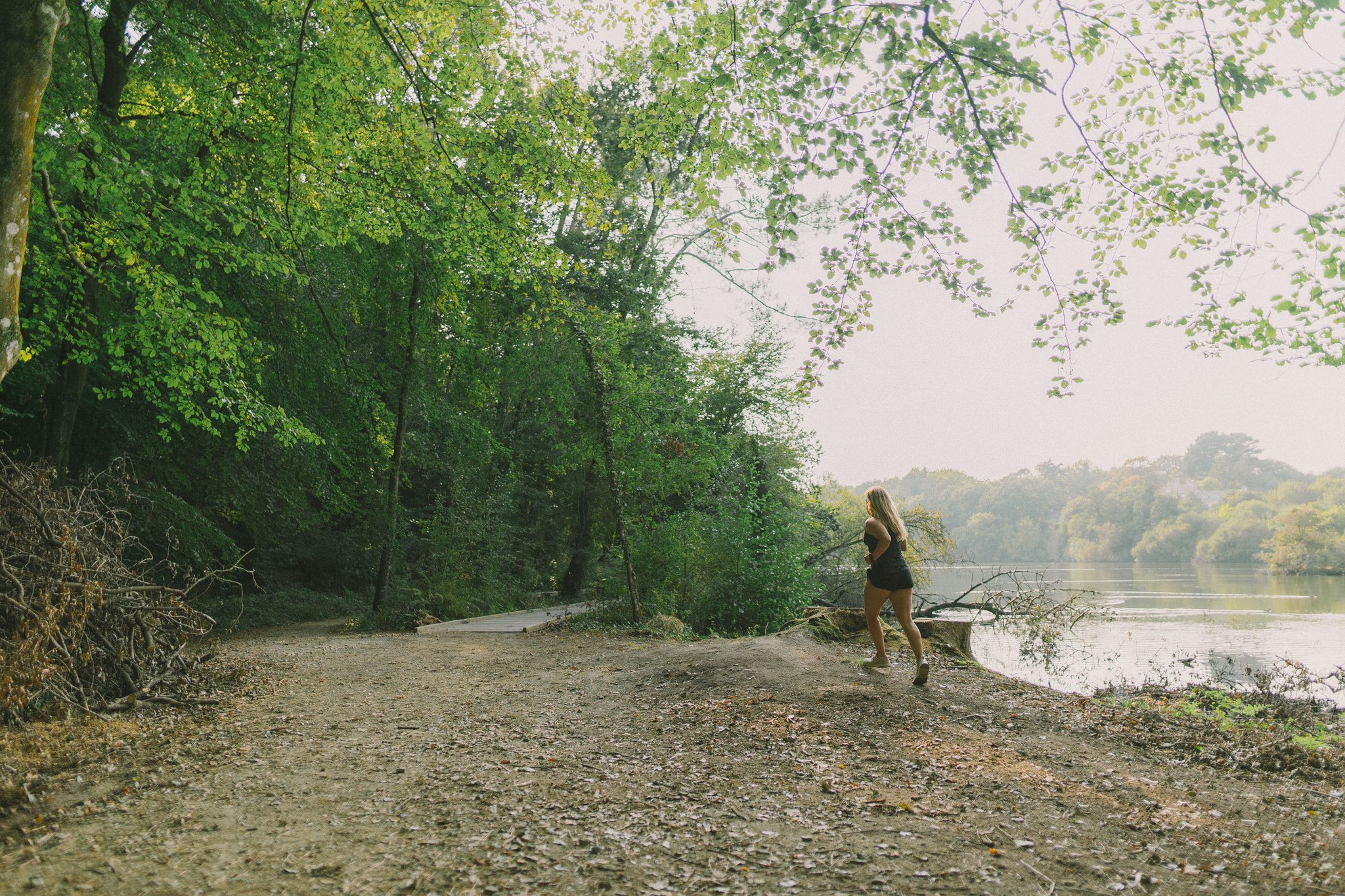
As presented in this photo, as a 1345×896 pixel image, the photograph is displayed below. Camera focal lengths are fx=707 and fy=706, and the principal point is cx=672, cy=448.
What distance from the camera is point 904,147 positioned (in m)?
5.59

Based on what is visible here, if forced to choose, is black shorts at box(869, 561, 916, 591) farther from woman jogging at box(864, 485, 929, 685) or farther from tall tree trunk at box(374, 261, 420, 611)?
tall tree trunk at box(374, 261, 420, 611)

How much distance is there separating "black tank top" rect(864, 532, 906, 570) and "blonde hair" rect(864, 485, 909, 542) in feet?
0.38

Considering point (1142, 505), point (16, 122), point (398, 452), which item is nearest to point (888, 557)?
point (16, 122)

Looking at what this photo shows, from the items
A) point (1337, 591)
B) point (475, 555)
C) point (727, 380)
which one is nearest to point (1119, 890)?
point (475, 555)

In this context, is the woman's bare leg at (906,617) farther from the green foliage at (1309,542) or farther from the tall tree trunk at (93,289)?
the green foliage at (1309,542)

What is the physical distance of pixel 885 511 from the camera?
649 cm

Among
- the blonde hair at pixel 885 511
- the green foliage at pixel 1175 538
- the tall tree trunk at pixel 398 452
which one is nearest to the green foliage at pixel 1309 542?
the green foliage at pixel 1175 538

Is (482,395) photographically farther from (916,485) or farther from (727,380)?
(916,485)

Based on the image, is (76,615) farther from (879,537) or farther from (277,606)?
(277,606)

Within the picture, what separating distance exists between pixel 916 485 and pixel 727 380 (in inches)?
2427

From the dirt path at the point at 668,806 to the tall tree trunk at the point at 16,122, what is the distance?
203cm

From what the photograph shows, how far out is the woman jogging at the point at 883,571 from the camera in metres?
6.21

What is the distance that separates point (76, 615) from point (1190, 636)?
1738 centimetres

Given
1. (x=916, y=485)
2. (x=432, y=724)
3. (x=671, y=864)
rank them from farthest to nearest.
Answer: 1. (x=916, y=485)
2. (x=432, y=724)
3. (x=671, y=864)
